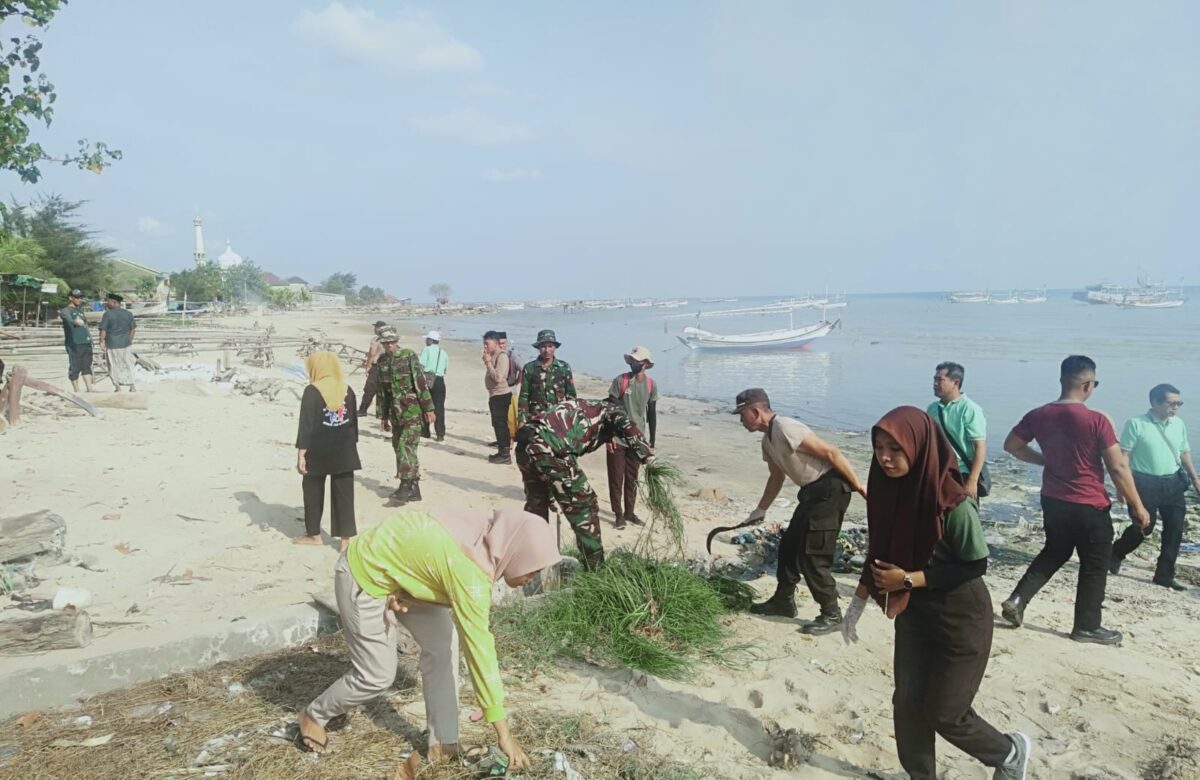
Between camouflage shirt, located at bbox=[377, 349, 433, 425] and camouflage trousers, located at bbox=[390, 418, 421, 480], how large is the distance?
4 centimetres

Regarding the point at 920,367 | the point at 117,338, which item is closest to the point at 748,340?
the point at 920,367

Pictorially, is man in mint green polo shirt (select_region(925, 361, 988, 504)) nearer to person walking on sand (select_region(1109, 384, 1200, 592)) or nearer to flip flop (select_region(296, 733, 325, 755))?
person walking on sand (select_region(1109, 384, 1200, 592))

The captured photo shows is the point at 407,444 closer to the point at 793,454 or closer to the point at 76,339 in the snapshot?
the point at 793,454

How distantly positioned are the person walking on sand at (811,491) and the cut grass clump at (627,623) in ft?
2.13

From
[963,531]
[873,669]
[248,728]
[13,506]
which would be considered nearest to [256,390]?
[13,506]

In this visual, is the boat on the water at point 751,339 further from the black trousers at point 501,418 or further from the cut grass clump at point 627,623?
the cut grass clump at point 627,623

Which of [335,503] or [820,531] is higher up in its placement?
[820,531]

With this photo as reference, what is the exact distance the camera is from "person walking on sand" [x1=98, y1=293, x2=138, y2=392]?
11915 mm

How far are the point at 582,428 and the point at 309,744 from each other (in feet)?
8.74

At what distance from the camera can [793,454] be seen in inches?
180

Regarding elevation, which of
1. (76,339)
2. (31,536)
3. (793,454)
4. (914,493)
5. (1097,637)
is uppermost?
(76,339)

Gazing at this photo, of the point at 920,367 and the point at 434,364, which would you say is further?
the point at 920,367

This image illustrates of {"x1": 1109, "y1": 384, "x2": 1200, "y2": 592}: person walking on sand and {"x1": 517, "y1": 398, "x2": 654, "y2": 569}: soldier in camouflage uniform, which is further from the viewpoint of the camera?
{"x1": 1109, "y1": 384, "x2": 1200, "y2": 592}: person walking on sand

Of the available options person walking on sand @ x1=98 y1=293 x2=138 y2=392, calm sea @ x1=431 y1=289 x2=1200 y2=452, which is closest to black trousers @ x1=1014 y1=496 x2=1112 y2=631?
calm sea @ x1=431 y1=289 x2=1200 y2=452
